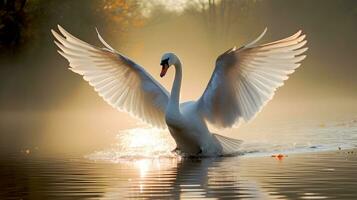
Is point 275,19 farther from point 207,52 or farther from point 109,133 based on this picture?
point 109,133

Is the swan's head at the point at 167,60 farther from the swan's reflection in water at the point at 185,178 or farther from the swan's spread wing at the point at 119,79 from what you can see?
the swan's reflection in water at the point at 185,178

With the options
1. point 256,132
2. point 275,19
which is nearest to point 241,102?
point 256,132

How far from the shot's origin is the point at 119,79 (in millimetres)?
17609

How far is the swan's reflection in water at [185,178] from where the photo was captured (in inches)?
436

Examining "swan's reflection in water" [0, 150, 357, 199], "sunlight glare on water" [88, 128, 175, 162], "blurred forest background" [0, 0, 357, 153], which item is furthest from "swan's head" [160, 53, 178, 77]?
"blurred forest background" [0, 0, 357, 153]

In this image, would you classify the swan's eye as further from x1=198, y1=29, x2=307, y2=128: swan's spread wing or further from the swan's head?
x1=198, y1=29, x2=307, y2=128: swan's spread wing

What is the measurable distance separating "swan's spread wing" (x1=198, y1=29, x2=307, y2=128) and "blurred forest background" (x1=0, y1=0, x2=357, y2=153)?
9.66 feet

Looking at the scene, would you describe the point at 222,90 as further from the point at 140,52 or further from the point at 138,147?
the point at 140,52

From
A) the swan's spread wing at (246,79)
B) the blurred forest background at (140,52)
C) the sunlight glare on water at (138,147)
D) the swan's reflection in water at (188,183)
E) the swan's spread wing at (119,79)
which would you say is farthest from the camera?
the blurred forest background at (140,52)

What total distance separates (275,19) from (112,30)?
1985cm

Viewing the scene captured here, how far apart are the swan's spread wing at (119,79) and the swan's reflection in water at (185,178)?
1.73 meters

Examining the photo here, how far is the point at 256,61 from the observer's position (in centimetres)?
1573

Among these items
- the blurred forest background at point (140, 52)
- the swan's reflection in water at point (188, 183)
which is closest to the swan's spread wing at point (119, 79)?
the blurred forest background at point (140, 52)

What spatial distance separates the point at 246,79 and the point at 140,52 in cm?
3341
